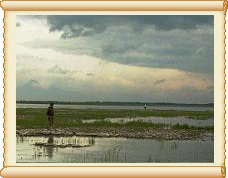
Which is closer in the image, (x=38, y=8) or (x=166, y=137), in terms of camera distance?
(x=38, y=8)

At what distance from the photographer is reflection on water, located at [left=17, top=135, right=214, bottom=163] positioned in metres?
15.5

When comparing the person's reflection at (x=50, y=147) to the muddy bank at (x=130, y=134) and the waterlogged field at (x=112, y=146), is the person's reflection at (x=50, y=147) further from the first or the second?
the muddy bank at (x=130, y=134)

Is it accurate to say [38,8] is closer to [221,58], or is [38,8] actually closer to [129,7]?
[129,7]

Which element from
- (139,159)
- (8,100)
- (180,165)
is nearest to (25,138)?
(139,159)

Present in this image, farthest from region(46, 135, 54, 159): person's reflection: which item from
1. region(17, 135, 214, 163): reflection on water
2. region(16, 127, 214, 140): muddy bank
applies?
region(16, 127, 214, 140): muddy bank

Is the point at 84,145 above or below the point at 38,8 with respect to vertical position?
below

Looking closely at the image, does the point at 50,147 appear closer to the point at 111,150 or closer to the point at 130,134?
the point at 111,150

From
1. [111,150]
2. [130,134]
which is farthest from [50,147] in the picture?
[130,134]

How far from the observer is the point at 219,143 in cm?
818

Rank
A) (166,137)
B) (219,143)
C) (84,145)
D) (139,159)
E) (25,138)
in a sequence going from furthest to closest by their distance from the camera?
(166,137)
(25,138)
(84,145)
(139,159)
(219,143)

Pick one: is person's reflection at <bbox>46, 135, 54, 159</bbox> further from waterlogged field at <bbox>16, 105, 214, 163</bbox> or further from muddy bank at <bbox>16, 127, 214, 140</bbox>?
muddy bank at <bbox>16, 127, 214, 140</bbox>

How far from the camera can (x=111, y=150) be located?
1812cm

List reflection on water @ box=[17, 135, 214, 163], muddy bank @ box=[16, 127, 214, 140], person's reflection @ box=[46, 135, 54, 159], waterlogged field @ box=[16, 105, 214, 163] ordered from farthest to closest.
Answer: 1. muddy bank @ box=[16, 127, 214, 140]
2. person's reflection @ box=[46, 135, 54, 159]
3. waterlogged field @ box=[16, 105, 214, 163]
4. reflection on water @ box=[17, 135, 214, 163]

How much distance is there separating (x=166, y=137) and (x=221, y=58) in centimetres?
1635
